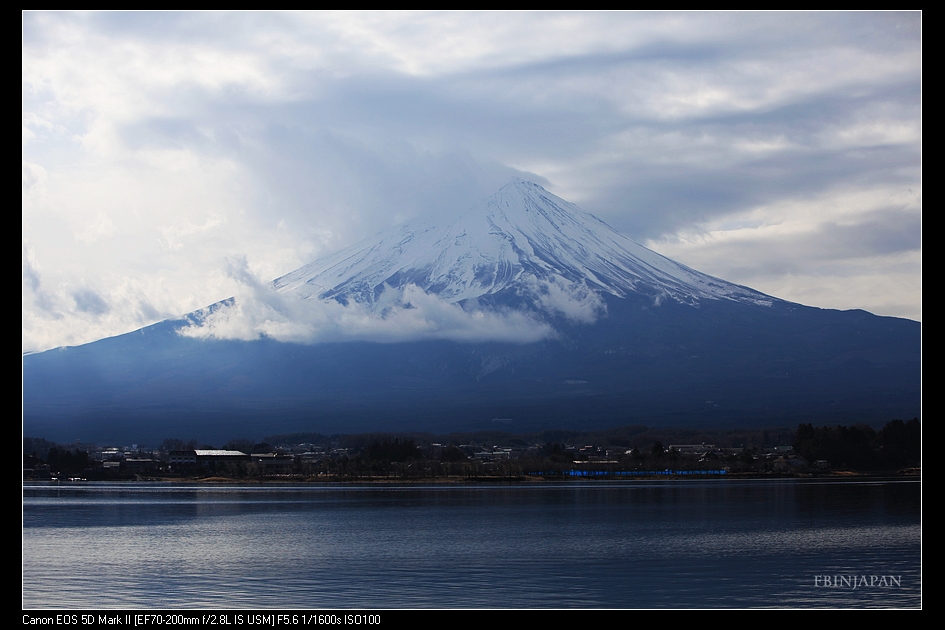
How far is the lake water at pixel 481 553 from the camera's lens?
20375 millimetres

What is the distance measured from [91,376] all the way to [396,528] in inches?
5550

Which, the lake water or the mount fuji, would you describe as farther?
the mount fuji

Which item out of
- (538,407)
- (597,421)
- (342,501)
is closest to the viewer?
(342,501)

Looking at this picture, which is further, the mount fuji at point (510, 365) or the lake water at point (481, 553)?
the mount fuji at point (510, 365)

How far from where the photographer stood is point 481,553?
27.2 m

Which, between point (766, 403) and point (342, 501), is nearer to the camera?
point (342, 501)

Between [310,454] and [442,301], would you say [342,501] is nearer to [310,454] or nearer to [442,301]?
[310,454]

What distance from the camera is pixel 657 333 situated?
138 m

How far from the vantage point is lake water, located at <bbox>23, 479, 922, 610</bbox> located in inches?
802

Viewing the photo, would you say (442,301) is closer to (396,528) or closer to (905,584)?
(396,528)

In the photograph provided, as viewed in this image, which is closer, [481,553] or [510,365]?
[481,553]

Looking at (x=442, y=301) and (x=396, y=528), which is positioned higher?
(x=442, y=301)
